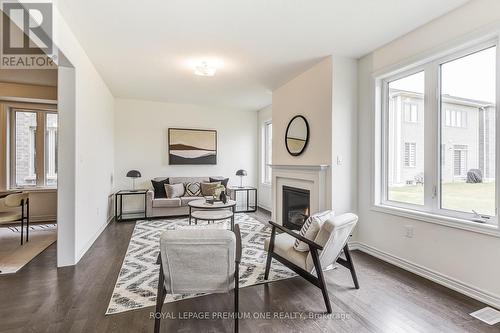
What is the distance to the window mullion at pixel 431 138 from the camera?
273 cm

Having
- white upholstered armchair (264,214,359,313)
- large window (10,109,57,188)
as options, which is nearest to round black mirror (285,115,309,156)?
white upholstered armchair (264,214,359,313)

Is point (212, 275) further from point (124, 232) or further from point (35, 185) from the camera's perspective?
point (35, 185)

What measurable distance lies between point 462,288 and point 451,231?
53cm

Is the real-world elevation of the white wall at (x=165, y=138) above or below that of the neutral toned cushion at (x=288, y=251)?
above

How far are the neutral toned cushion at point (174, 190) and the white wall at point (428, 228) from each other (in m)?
3.73

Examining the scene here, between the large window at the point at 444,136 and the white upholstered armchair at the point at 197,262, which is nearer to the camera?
the white upholstered armchair at the point at 197,262

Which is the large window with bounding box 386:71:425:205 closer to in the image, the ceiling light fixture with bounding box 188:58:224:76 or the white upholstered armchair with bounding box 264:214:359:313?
the white upholstered armchair with bounding box 264:214:359:313

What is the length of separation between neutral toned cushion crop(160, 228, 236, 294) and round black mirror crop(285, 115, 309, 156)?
2.61 m

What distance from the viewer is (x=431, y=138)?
2.77 meters

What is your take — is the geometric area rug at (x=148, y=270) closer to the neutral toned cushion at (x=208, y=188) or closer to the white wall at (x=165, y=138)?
the neutral toned cushion at (x=208, y=188)

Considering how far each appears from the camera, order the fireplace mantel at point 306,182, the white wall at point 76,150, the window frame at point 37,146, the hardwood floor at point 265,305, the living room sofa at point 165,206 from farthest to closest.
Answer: the living room sofa at point 165,206 → the window frame at point 37,146 → the fireplace mantel at point 306,182 → the white wall at point 76,150 → the hardwood floor at point 265,305

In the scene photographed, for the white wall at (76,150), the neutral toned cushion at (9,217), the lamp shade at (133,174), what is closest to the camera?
the white wall at (76,150)

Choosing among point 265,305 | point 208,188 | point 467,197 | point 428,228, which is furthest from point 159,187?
point 467,197

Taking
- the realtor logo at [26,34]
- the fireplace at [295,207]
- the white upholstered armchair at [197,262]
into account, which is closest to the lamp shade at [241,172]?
the fireplace at [295,207]
